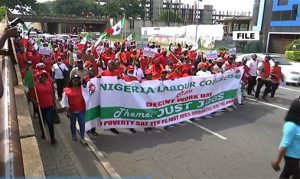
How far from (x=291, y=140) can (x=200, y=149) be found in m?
3.19

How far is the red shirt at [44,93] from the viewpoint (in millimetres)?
7699

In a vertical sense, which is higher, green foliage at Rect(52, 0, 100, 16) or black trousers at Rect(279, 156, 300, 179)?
green foliage at Rect(52, 0, 100, 16)

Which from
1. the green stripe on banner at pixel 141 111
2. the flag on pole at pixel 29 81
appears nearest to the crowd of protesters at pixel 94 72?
the flag on pole at pixel 29 81

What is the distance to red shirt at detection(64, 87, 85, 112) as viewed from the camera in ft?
24.9

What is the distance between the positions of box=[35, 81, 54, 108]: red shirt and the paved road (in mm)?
1388

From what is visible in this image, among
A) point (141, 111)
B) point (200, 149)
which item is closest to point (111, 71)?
point (141, 111)

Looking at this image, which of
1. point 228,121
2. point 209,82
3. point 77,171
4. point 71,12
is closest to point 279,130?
point 228,121

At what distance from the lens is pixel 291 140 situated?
181 inches

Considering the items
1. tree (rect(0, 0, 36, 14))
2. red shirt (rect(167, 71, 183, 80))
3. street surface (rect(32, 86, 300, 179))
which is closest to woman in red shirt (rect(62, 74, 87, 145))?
street surface (rect(32, 86, 300, 179))

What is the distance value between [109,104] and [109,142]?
958mm

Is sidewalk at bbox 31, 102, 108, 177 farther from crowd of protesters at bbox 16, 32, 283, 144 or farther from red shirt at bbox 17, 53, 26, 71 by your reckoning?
red shirt at bbox 17, 53, 26, 71

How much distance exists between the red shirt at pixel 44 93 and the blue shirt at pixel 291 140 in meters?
5.11

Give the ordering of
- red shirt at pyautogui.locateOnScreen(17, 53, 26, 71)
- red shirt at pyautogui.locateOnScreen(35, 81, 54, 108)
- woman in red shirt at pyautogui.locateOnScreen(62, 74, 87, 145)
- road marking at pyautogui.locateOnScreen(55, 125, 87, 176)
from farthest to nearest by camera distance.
Answer: red shirt at pyautogui.locateOnScreen(17, 53, 26, 71) < red shirt at pyautogui.locateOnScreen(35, 81, 54, 108) < woman in red shirt at pyautogui.locateOnScreen(62, 74, 87, 145) < road marking at pyautogui.locateOnScreen(55, 125, 87, 176)

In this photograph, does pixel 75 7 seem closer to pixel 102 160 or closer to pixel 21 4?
pixel 21 4
